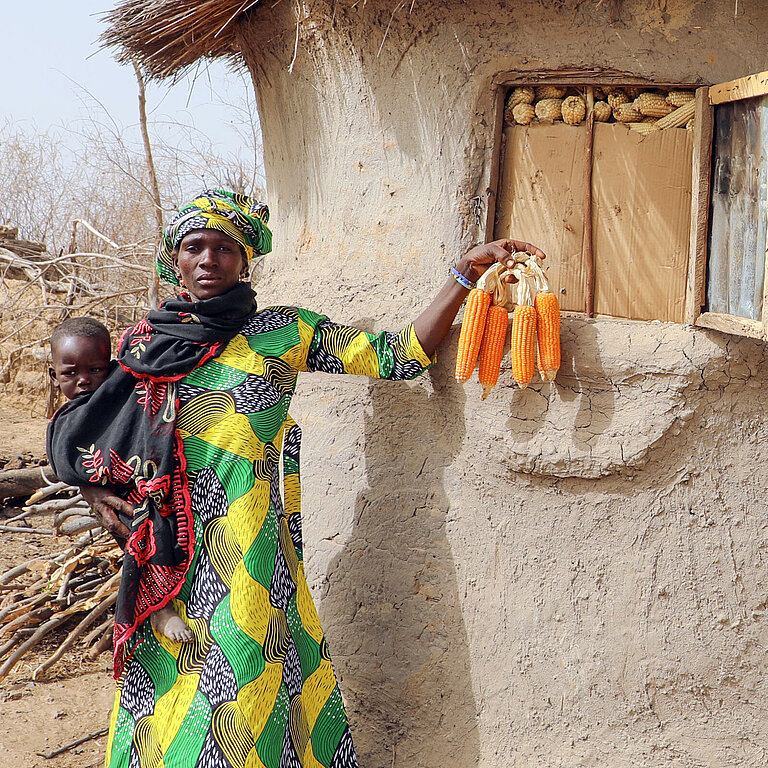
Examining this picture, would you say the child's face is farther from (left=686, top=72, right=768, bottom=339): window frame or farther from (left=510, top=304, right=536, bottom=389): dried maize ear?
(left=686, top=72, right=768, bottom=339): window frame

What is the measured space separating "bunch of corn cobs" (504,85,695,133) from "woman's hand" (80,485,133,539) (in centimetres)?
166

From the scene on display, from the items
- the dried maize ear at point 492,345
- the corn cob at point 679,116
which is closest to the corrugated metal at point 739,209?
the corn cob at point 679,116

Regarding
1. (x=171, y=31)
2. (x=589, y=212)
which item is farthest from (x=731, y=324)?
(x=171, y=31)

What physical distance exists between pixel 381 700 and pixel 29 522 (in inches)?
159

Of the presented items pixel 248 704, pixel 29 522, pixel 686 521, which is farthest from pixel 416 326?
pixel 29 522

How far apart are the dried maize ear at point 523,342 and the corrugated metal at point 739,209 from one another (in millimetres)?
509

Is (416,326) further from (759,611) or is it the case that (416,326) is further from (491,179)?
(759,611)

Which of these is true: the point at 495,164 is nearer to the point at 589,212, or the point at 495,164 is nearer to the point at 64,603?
the point at 589,212

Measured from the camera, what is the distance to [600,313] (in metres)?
2.70

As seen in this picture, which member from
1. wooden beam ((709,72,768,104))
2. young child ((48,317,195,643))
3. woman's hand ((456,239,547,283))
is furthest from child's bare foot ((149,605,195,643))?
wooden beam ((709,72,768,104))

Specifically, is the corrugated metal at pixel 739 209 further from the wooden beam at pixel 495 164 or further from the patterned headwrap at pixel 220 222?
the patterned headwrap at pixel 220 222

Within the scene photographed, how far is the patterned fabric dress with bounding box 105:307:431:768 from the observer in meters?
2.30

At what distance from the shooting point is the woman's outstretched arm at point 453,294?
7.99 ft

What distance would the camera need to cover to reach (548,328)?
236 cm
